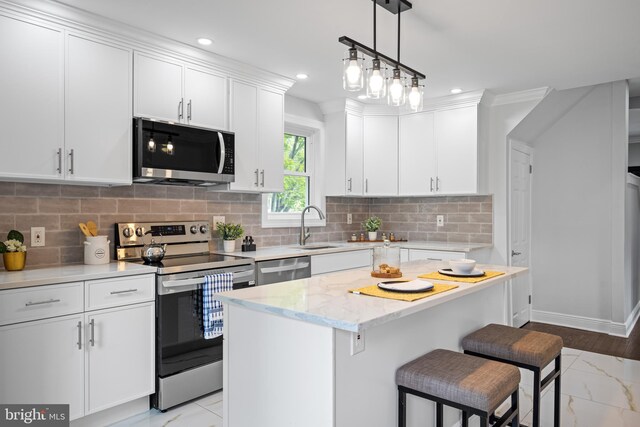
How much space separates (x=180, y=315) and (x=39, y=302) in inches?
31.9

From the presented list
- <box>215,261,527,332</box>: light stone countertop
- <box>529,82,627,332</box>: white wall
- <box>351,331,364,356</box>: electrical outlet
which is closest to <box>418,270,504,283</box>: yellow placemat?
<box>215,261,527,332</box>: light stone countertop

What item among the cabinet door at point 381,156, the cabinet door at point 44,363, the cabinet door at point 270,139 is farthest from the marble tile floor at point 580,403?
the cabinet door at point 381,156

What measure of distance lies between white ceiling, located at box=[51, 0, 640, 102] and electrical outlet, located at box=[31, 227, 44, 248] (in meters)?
1.36

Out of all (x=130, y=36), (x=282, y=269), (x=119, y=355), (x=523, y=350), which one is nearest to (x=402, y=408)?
(x=523, y=350)

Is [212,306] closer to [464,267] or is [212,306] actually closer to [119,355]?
[119,355]

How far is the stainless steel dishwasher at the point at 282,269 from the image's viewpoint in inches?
131

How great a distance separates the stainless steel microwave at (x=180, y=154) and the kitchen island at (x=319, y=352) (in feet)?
4.51

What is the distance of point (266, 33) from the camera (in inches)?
115

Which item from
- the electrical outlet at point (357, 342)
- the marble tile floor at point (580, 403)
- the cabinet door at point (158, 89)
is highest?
the cabinet door at point (158, 89)

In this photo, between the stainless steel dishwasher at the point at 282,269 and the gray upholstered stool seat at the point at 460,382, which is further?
the stainless steel dishwasher at the point at 282,269

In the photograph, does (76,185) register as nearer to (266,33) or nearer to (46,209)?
(46,209)

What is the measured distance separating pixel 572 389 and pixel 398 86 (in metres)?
2.54

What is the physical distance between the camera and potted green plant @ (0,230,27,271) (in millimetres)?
2477

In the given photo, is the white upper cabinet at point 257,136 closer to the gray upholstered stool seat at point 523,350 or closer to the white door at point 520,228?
the gray upholstered stool seat at point 523,350
